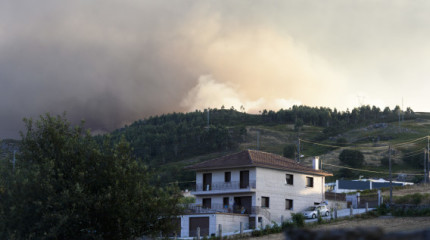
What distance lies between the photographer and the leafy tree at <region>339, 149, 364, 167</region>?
547 ft

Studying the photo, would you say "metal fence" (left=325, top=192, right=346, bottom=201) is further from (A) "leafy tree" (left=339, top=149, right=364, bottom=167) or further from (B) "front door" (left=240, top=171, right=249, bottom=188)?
(A) "leafy tree" (left=339, top=149, right=364, bottom=167)

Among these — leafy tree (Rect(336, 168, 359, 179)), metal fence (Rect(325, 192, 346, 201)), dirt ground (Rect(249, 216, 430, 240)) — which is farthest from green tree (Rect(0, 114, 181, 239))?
leafy tree (Rect(336, 168, 359, 179))

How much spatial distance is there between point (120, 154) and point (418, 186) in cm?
7233

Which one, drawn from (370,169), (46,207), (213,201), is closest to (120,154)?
(46,207)

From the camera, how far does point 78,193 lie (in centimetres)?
3309

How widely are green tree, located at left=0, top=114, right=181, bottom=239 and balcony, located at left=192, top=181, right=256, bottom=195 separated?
104ft

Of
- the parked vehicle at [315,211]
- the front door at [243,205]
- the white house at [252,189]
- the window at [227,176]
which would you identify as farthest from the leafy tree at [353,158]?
the front door at [243,205]

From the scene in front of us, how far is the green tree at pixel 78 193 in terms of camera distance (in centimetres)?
3316

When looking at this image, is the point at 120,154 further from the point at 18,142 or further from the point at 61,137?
the point at 18,142

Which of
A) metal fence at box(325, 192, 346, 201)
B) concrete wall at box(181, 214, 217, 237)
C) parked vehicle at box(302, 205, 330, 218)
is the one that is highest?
metal fence at box(325, 192, 346, 201)

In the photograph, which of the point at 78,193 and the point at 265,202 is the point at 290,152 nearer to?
the point at 265,202

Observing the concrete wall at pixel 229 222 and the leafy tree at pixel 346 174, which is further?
the leafy tree at pixel 346 174

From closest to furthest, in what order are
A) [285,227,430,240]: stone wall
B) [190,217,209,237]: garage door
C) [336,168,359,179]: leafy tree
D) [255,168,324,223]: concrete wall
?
[285,227,430,240]: stone wall, [190,217,209,237]: garage door, [255,168,324,223]: concrete wall, [336,168,359,179]: leafy tree

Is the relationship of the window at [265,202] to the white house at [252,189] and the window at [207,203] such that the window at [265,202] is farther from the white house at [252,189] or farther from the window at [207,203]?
the window at [207,203]
